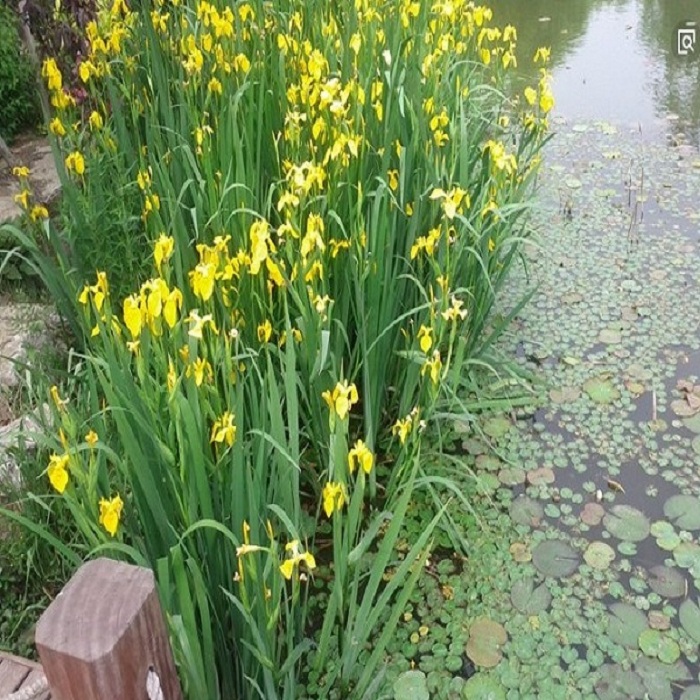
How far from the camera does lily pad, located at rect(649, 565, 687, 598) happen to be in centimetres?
198

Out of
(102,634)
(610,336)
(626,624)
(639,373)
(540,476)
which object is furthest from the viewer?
(610,336)

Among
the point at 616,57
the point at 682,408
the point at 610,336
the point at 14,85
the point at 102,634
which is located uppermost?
the point at 14,85

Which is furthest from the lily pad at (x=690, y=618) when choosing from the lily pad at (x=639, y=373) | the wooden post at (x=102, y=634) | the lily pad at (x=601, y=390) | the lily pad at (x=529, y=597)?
the wooden post at (x=102, y=634)

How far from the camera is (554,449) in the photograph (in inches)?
95.0

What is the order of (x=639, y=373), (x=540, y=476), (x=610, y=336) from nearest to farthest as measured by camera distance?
(x=540, y=476) < (x=639, y=373) < (x=610, y=336)

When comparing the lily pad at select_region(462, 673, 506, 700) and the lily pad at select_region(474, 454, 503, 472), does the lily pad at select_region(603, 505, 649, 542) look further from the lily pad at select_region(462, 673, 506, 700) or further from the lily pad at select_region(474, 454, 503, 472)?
the lily pad at select_region(462, 673, 506, 700)

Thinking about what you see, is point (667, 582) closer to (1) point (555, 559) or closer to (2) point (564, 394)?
(1) point (555, 559)

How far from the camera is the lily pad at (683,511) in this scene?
84.6 inches

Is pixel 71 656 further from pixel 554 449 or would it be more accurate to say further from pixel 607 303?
pixel 607 303

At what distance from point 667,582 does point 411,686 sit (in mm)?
703

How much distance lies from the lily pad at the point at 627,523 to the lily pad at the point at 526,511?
175 millimetres

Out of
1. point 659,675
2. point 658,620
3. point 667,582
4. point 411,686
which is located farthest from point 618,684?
point 411,686

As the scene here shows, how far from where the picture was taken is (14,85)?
3463mm

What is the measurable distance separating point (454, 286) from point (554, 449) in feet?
1.88
